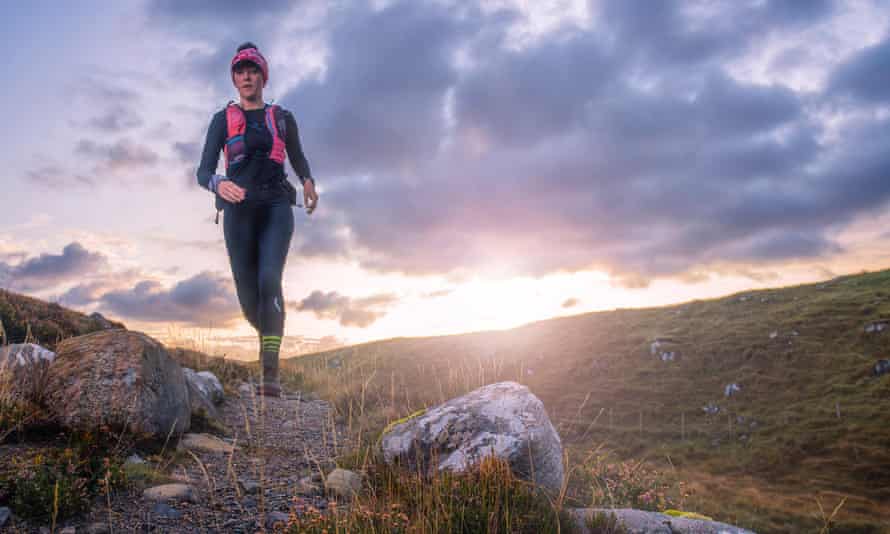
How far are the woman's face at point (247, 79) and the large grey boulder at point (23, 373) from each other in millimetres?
3993

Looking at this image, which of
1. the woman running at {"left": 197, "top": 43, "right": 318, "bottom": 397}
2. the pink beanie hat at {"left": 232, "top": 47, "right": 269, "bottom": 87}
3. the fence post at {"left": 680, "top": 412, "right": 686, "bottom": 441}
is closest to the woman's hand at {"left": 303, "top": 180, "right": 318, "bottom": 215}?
the woman running at {"left": 197, "top": 43, "right": 318, "bottom": 397}

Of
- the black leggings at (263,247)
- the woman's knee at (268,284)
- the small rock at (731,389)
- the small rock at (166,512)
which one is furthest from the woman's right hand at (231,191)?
the small rock at (731,389)

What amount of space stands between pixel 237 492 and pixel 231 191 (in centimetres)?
386

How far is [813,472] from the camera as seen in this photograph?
3347 centimetres

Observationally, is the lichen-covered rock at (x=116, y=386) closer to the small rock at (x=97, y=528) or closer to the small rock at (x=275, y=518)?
the small rock at (x=97, y=528)

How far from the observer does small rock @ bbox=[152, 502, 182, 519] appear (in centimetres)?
430

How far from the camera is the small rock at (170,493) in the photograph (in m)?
4.59

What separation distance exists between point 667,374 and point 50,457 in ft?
159

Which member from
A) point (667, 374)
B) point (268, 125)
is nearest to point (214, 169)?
point (268, 125)

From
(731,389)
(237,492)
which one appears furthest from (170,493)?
(731,389)

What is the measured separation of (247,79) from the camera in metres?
7.68

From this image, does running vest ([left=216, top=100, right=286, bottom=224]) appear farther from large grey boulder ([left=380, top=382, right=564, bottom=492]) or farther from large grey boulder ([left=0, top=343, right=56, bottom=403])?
large grey boulder ([left=380, top=382, right=564, bottom=492])

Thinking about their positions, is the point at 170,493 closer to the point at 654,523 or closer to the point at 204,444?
the point at 204,444

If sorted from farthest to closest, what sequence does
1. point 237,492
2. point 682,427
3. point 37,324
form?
point 682,427 → point 37,324 → point 237,492
